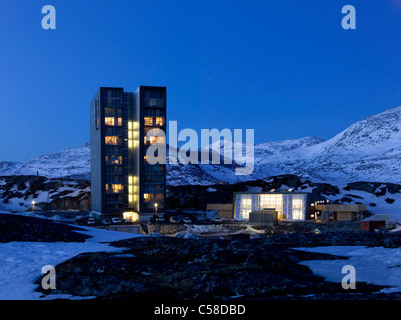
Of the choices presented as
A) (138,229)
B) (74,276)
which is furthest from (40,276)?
(138,229)

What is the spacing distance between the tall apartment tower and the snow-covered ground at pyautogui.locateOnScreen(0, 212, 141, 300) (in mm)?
53781

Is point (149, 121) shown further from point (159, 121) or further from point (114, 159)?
point (114, 159)

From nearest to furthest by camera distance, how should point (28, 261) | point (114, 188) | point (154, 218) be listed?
1. point (28, 261)
2. point (154, 218)
3. point (114, 188)

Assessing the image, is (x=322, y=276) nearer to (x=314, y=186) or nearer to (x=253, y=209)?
(x=253, y=209)

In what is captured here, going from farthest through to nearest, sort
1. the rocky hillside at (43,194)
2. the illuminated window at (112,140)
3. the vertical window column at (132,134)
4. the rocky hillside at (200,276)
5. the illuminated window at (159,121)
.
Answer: the rocky hillside at (43,194)
the vertical window column at (132,134)
the illuminated window at (112,140)
the illuminated window at (159,121)
the rocky hillside at (200,276)

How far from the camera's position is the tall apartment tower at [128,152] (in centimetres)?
8938

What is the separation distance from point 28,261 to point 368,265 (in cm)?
2314

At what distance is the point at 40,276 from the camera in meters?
22.9

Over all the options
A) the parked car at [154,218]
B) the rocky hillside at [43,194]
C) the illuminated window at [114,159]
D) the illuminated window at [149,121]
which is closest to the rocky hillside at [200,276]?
the parked car at [154,218]

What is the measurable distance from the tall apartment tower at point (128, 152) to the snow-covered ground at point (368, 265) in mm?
61426

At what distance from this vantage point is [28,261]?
85.8 ft

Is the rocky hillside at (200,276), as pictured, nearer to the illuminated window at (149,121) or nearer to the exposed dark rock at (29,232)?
the exposed dark rock at (29,232)

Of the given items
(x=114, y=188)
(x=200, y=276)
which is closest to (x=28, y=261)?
(x=200, y=276)
